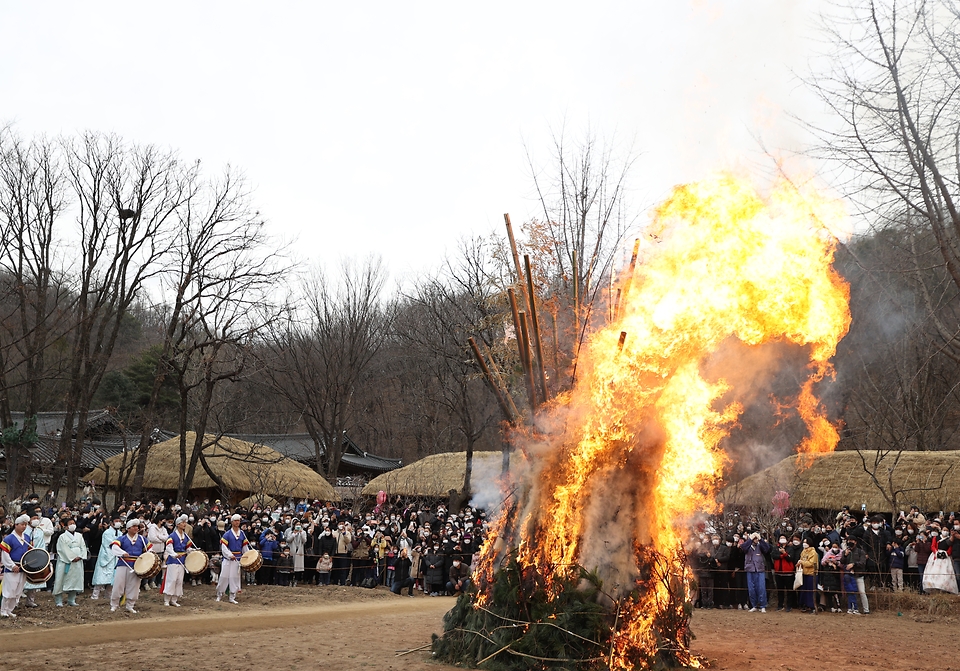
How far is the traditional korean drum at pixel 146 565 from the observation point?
16297 mm

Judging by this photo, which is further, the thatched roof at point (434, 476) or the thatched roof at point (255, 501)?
the thatched roof at point (434, 476)

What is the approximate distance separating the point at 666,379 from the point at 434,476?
30.8m

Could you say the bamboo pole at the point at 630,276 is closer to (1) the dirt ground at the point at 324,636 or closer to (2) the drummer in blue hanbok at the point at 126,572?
(1) the dirt ground at the point at 324,636

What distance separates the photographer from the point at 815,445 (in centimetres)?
1340

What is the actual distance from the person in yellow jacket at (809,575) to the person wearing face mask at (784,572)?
42 centimetres

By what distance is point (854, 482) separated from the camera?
96.5 ft

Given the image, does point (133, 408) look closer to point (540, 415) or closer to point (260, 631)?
point (260, 631)

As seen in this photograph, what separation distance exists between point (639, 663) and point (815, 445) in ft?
16.6

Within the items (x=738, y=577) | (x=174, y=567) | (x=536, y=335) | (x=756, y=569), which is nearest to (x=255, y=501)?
(x=174, y=567)

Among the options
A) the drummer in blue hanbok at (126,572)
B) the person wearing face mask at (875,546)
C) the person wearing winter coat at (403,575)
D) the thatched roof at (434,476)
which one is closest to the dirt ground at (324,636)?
the drummer in blue hanbok at (126,572)

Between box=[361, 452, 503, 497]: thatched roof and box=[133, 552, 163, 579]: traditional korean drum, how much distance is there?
77.4 ft

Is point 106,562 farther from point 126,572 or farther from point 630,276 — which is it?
point 630,276

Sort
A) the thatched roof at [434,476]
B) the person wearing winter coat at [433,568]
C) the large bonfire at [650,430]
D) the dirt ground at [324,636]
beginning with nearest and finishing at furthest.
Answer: the large bonfire at [650,430]
the dirt ground at [324,636]
the person wearing winter coat at [433,568]
the thatched roof at [434,476]

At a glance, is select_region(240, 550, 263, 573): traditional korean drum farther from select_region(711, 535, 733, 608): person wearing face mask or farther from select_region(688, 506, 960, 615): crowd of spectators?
select_region(711, 535, 733, 608): person wearing face mask
